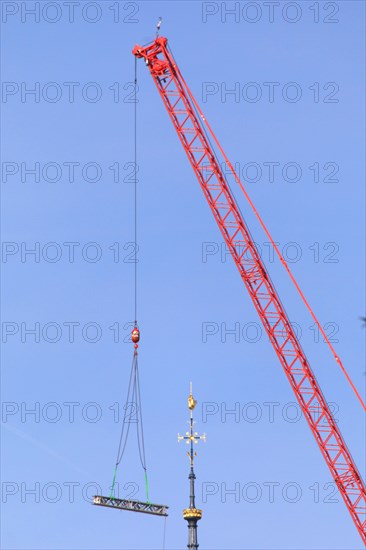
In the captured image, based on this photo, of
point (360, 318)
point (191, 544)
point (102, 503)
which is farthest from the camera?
point (191, 544)

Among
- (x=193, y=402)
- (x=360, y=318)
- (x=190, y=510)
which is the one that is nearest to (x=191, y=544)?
(x=190, y=510)

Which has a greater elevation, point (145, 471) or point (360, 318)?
point (145, 471)

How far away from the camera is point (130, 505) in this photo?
180m

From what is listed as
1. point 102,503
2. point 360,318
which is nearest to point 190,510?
point 102,503

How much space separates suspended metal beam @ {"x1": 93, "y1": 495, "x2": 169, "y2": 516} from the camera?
589 feet

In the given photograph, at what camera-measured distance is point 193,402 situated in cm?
19550

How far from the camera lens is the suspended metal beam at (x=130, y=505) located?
179m

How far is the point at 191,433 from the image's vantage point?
7717 inches

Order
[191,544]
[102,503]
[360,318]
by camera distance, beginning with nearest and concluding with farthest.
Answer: [360,318], [102,503], [191,544]

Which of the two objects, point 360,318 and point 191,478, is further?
point 191,478

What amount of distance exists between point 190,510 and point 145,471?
39.0 feet

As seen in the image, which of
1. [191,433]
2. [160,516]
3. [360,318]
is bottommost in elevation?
[360,318]

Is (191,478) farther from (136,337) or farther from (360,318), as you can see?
(360,318)

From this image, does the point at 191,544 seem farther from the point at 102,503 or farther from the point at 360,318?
the point at 360,318
